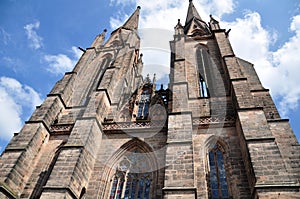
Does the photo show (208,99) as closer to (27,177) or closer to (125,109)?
(125,109)

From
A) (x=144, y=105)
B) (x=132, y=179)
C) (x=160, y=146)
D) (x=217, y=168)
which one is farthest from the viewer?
(x=144, y=105)

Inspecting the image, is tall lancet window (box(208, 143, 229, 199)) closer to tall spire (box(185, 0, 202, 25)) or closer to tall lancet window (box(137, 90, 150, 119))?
tall lancet window (box(137, 90, 150, 119))

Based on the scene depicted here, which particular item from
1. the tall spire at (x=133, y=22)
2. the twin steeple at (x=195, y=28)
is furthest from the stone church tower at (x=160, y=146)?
the tall spire at (x=133, y=22)

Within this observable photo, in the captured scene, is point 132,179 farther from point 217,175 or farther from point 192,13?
point 192,13

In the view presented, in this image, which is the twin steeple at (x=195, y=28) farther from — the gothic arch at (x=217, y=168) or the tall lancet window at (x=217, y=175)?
the tall lancet window at (x=217, y=175)

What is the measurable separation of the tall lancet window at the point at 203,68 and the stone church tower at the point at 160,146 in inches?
5.3

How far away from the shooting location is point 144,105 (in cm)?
1374

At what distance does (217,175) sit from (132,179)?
318 centimetres

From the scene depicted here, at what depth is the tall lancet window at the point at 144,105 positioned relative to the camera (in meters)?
13.0

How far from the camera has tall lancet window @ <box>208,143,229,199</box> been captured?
26.6 ft

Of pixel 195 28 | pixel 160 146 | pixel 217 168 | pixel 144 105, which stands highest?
pixel 195 28

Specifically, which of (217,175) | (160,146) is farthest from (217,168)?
(160,146)

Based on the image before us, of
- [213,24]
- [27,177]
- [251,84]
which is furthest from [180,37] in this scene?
[27,177]

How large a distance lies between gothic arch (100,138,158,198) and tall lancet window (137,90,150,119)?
105 inches
